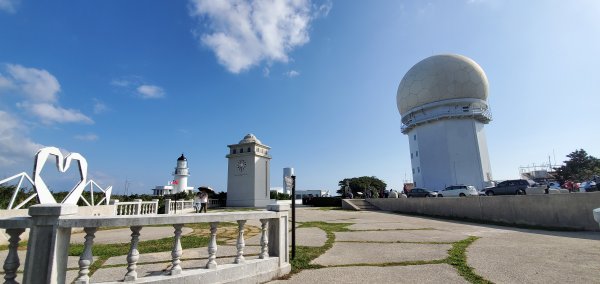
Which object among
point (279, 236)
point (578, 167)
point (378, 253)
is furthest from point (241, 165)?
point (578, 167)

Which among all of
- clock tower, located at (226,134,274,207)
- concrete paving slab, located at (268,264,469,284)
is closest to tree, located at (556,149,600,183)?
clock tower, located at (226,134,274,207)

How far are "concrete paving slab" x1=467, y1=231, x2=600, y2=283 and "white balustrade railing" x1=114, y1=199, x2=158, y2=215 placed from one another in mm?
14579

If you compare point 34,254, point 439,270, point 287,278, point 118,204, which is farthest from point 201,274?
point 118,204

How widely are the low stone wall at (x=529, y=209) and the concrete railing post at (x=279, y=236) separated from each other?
13.2 metres

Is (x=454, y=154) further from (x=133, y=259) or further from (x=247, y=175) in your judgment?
(x=133, y=259)

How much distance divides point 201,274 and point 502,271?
16.8 ft

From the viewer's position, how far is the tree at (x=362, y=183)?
256 feet

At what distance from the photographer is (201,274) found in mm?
3988

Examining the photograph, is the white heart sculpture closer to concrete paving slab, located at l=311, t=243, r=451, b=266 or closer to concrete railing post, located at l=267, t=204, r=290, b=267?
concrete railing post, located at l=267, t=204, r=290, b=267

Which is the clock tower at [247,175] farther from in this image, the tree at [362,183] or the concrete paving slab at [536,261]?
the tree at [362,183]

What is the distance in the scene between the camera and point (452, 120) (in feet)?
123

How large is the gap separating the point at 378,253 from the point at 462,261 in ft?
5.75

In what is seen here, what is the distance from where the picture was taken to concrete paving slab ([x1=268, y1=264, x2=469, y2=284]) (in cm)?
468

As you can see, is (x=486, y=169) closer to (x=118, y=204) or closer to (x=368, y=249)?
(x=368, y=249)
